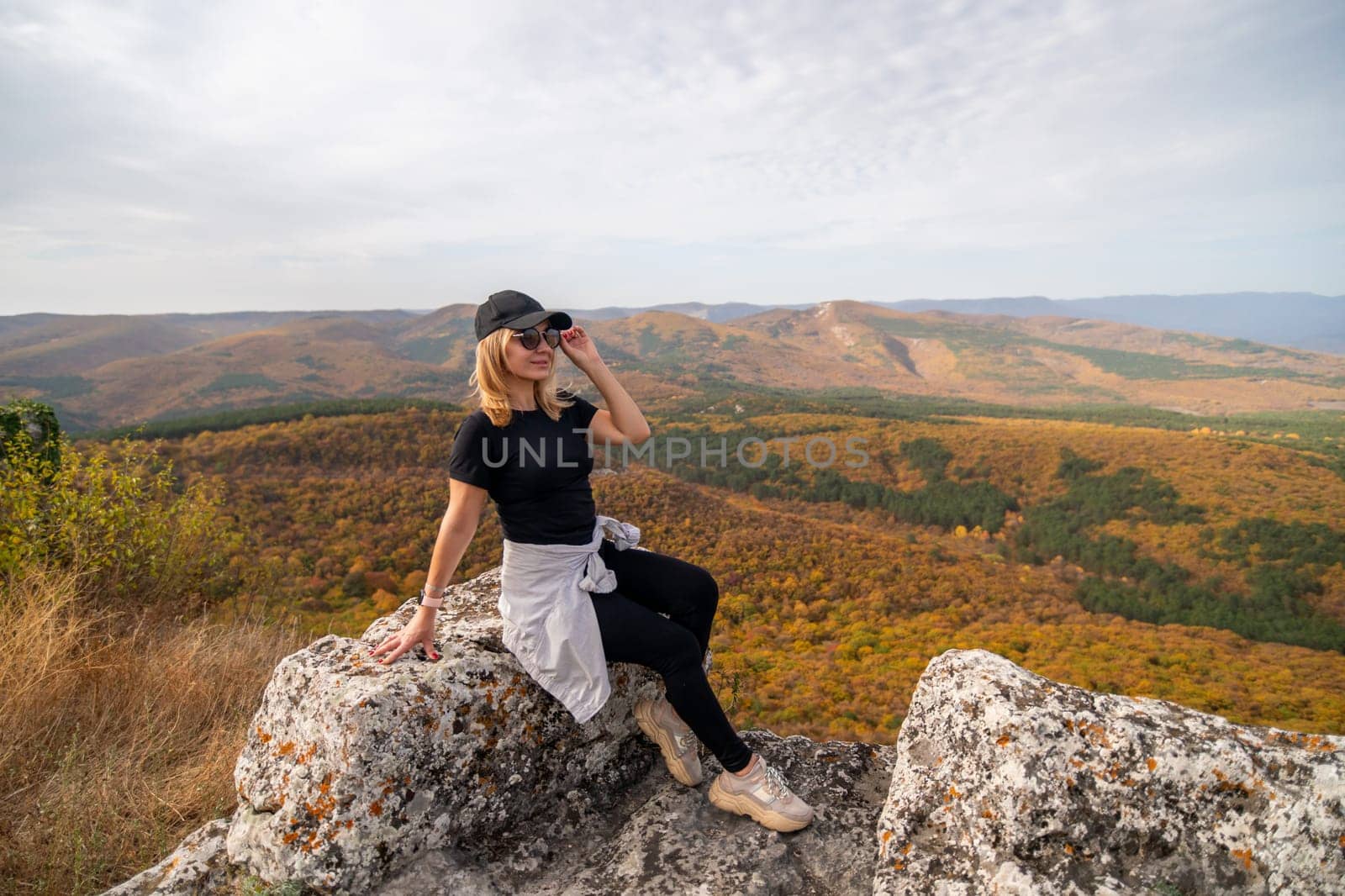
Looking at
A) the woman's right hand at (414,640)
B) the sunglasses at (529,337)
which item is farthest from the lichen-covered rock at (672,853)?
the sunglasses at (529,337)

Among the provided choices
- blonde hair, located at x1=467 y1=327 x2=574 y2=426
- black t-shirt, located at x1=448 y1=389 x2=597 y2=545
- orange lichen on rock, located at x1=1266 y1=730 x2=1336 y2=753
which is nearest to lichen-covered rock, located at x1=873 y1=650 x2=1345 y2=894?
orange lichen on rock, located at x1=1266 y1=730 x2=1336 y2=753

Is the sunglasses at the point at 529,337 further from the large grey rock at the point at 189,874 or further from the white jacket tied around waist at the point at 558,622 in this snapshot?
the large grey rock at the point at 189,874

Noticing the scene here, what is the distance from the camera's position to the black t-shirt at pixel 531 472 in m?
3.07

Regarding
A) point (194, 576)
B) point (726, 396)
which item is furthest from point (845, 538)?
point (726, 396)

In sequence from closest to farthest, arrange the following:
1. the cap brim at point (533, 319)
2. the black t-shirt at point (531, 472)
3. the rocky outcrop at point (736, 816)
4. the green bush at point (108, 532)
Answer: the rocky outcrop at point (736, 816), the black t-shirt at point (531, 472), the cap brim at point (533, 319), the green bush at point (108, 532)

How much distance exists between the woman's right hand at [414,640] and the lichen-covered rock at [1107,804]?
2.56 metres

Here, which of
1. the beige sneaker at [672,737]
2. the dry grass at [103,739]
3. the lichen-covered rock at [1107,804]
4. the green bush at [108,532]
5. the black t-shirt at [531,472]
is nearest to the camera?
the lichen-covered rock at [1107,804]

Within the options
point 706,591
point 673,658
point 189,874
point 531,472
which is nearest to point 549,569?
point 531,472

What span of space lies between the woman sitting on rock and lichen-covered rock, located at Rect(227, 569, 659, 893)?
0.83ft

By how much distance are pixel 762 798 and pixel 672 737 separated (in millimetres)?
623

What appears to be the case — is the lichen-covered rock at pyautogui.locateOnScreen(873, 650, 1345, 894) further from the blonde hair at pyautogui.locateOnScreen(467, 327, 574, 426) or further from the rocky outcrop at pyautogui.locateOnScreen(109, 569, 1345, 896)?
the blonde hair at pyautogui.locateOnScreen(467, 327, 574, 426)

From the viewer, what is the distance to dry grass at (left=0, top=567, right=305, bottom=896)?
3.31 meters

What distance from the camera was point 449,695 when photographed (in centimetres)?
319

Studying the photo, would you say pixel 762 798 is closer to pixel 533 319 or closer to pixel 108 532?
pixel 533 319
